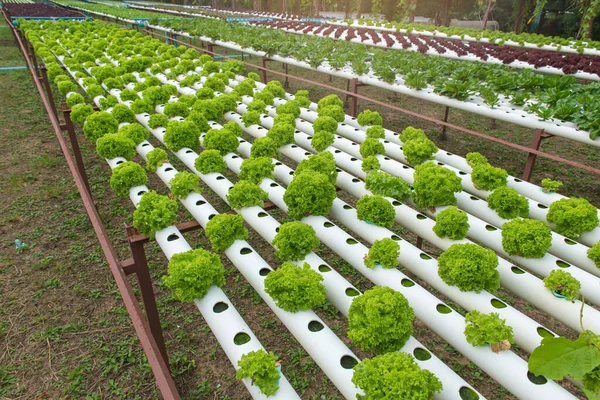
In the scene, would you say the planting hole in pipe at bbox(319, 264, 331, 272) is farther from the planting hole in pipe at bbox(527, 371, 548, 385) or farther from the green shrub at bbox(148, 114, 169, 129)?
the green shrub at bbox(148, 114, 169, 129)

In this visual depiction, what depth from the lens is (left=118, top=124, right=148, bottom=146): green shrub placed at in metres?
7.37

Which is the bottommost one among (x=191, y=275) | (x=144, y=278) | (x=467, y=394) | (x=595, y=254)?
(x=144, y=278)

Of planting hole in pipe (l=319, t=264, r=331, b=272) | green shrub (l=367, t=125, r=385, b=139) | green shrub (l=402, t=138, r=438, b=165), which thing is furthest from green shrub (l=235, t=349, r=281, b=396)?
green shrub (l=367, t=125, r=385, b=139)

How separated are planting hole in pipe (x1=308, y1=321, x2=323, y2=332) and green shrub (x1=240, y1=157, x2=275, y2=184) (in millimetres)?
2762

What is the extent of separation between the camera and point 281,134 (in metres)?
7.35

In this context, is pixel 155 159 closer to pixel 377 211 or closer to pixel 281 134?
pixel 281 134

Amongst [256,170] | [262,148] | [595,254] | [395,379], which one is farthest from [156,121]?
[595,254]

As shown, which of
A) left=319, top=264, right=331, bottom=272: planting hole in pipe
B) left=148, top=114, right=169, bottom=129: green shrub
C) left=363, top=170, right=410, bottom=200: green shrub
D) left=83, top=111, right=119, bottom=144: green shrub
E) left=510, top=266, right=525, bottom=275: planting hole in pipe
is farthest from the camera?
left=148, top=114, right=169, bottom=129: green shrub

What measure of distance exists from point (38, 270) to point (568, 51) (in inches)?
839

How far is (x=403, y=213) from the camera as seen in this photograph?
5.53 metres

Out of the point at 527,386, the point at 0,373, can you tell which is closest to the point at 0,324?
the point at 0,373

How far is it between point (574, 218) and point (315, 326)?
343 cm

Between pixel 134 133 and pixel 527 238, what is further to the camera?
pixel 134 133

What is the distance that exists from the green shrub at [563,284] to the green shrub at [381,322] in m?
1.54
